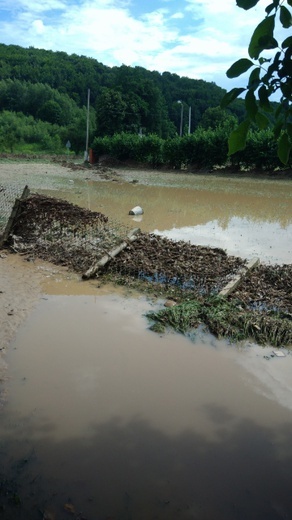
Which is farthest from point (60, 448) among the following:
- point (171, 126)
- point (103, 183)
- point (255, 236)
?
point (171, 126)

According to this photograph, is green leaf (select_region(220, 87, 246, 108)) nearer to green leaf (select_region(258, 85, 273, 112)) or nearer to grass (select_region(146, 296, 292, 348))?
green leaf (select_region(258, 85, 273, 112))

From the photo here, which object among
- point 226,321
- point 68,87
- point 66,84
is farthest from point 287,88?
point 68,87

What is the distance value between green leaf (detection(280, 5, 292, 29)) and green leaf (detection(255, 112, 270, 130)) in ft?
1.21

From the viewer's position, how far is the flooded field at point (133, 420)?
3.27 m

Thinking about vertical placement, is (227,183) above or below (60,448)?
below

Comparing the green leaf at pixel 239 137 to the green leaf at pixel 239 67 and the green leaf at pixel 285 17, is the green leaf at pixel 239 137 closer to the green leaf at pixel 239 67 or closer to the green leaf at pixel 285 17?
the green leaf at pixel 239 67

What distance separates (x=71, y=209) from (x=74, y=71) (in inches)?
3260

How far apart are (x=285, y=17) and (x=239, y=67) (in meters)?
0.31

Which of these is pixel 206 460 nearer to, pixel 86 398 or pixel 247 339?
pixel 86 398

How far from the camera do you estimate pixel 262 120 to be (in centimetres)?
205

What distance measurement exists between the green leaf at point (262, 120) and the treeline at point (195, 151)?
2623 cm

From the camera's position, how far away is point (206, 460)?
368 centimetres

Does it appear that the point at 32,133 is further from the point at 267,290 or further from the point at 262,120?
the point at 262,120

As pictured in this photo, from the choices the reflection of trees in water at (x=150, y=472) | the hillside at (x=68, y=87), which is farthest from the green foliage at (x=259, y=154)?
the hillside at (x=68, y=87)
